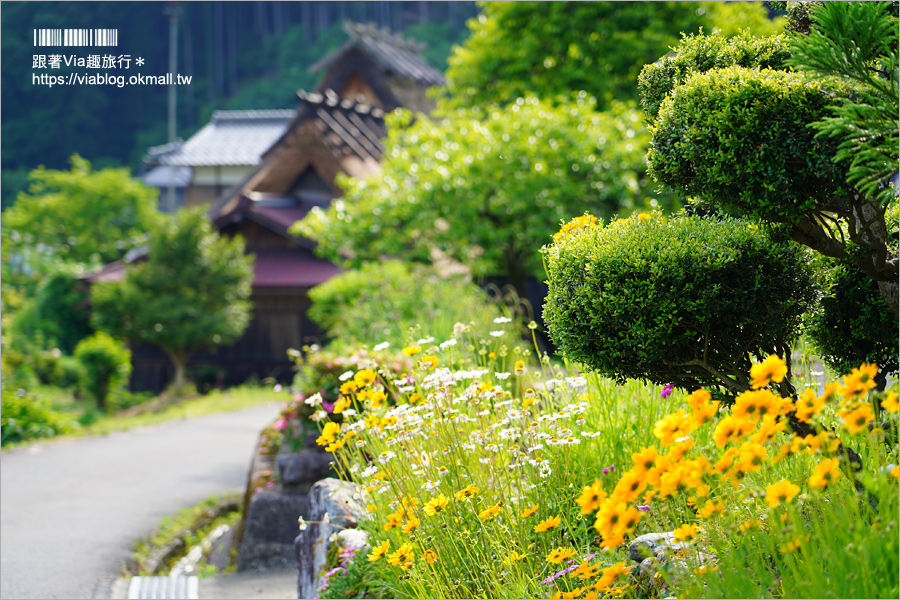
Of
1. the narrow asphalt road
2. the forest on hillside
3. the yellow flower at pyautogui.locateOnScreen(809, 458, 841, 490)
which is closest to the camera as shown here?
the yellow flower at pyautogui.locateOnScreen(809, 458, 841, 490)

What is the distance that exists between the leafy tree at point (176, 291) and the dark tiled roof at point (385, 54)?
1125 cm

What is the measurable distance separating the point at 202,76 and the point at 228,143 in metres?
22.1

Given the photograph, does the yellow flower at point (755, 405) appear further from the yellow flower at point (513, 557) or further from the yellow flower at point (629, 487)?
the yellow flower at point (513, 557)

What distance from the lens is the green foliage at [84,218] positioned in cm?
2603

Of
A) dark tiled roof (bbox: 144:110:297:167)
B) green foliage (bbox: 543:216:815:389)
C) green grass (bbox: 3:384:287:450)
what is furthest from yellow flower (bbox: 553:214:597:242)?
dark tiled roof (bbox: 144:110:297:167)

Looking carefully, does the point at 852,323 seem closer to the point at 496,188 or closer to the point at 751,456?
the point at 751,456

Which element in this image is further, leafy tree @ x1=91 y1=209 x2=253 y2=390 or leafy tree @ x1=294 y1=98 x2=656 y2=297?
leafy tree @ x1=91 y1=209 x2=253 y2=390

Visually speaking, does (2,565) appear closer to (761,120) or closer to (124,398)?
(761,120)

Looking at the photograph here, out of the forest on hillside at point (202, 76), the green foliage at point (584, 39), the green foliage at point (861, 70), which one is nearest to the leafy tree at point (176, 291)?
the green foliage at point (584, 39)

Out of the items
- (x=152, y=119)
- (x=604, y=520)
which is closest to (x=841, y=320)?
(x=604, y=520)

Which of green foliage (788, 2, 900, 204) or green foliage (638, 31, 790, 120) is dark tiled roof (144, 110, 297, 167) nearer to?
green foliage (638, 31, 790, 120)

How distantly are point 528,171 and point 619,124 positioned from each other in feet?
4.89

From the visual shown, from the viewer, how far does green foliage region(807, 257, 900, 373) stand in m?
2.96

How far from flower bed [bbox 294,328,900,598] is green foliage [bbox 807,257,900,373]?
22 cm
